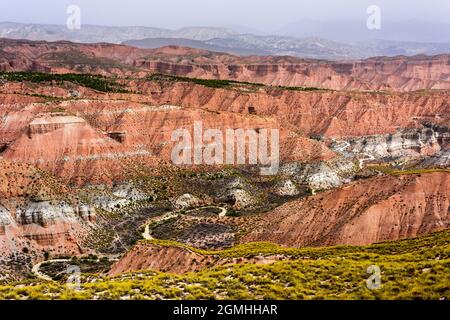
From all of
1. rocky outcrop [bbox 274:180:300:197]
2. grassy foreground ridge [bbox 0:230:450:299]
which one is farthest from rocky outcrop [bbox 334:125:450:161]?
grassy foreground ridge [bbox 0:230:450:299]

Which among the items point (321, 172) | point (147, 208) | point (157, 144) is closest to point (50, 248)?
point (147, 208)

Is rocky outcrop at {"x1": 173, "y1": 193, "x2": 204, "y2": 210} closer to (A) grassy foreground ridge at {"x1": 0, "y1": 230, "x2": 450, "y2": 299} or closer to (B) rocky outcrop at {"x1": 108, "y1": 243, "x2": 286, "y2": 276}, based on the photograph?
(B) rocky outcrop at {"x1": 108, "y1": 243, "x2": 286, "y2": 276}

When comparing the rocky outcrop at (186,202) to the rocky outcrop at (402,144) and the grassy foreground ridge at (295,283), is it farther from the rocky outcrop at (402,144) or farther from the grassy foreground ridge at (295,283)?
the grassy foreground ridge at (295,283)

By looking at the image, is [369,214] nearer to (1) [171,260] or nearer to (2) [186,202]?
(1) [171,260]

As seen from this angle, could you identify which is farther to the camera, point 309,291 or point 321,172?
point 321,172

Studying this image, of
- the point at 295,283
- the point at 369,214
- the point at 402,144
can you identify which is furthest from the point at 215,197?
the point at 295,283
